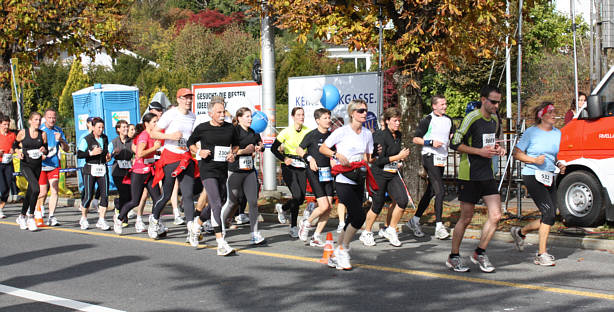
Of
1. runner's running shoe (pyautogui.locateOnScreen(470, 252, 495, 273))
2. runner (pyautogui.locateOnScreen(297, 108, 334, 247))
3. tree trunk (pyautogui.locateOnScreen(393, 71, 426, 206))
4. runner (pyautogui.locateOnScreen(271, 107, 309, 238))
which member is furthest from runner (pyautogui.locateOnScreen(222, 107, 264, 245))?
tree trunk (pyautogui.locateOnScreen(393, 71, 426, 206))

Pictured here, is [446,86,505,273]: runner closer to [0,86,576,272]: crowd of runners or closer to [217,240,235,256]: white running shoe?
[0,86,576,272]: crowd of runners

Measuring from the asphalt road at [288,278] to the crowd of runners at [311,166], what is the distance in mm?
324

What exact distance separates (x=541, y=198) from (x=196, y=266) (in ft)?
13.3

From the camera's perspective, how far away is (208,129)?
922 cm

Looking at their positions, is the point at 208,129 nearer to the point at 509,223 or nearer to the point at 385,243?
the point at 385,243

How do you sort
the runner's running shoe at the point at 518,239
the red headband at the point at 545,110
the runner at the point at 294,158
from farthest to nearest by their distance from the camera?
the runner at the point at 294,158, the runner's running shoe at the point at 518,239, the red headband at the point at 545,110

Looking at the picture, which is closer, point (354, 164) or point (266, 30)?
point (354, 164)

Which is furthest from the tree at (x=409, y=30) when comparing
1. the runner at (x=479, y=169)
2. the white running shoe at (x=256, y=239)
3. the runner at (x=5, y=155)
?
the runner at (x=5, y=155)

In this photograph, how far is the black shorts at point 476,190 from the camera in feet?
25.3

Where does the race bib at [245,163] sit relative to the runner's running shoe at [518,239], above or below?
above

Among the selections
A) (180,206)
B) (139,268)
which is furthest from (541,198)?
(180,206)

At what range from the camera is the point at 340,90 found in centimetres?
1468

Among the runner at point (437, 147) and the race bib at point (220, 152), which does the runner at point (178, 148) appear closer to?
the race bib at point (220, 152)

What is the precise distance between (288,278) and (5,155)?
8605mm
